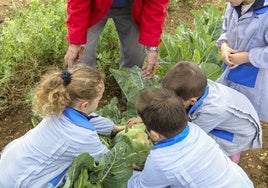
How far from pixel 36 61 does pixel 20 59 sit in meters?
0.13

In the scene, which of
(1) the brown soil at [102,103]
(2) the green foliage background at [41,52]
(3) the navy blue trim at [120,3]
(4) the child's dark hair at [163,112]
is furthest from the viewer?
(2) the green foliage background at [41,52]

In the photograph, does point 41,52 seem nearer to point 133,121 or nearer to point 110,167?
point 133,121

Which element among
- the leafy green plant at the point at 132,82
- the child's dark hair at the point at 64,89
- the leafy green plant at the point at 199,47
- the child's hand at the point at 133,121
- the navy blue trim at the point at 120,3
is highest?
the navy blue trim at the point at 120,3

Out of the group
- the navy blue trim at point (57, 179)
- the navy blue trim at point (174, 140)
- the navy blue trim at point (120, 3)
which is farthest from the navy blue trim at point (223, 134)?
the navy blue trim at point (120, 3)

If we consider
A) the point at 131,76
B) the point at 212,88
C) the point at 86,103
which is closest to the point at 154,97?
the point at 86,103

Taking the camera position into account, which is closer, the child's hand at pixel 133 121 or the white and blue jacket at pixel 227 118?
the white and blue jacket at pixel 227 118

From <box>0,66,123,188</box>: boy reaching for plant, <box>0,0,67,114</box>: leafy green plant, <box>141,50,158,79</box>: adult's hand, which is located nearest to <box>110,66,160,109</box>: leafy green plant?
<box>141,50,158,79</box>: adult's hand

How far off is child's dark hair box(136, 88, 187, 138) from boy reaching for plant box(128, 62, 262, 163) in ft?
Result: 0.67

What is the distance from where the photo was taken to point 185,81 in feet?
7.16

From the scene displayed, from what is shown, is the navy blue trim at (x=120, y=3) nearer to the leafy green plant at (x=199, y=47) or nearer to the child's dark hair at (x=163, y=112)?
the leafy green plant at (x=199, y=47)

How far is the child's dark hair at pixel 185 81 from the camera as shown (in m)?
2.18

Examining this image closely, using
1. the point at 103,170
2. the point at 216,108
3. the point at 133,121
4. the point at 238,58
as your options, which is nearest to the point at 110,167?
the point at 103,170

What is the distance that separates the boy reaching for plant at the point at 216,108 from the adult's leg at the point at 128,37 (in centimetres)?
78

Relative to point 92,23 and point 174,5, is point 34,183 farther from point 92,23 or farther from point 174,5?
point 174,5
